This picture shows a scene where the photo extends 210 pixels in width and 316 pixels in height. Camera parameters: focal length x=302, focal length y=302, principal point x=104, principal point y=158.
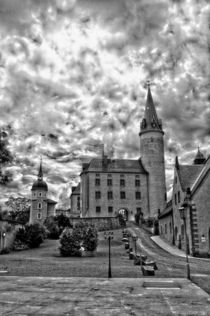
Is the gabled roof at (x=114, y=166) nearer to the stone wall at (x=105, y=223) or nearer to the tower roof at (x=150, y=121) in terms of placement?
the tower roof at (x=150, y=121)

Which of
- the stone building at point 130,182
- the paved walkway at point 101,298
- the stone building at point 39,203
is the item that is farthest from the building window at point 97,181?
the paved walkway at point 101,298

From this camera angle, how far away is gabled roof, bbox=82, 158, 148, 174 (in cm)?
7854

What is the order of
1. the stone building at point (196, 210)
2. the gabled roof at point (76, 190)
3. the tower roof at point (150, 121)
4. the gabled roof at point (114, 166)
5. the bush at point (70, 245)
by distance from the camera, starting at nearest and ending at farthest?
the bush at point (70, 245), the stone building at point (196, 210), the gabled roof at point (114, 166), the tower roof at point (150, 121), the gabled roof at point (76, 190)

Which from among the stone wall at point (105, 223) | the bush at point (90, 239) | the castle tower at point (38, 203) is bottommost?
the bush at point (90, 239)

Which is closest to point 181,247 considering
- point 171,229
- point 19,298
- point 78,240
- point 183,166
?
point 171,229

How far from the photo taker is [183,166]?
4053 cm

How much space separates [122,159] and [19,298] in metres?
73.2

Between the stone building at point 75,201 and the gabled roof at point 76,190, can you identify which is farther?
the gabled roof at point 76,190

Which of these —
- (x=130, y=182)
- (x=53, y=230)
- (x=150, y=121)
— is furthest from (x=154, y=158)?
(x=53, y=230)

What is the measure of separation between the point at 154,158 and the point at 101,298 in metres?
71.0

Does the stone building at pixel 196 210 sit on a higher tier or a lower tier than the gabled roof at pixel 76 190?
lower

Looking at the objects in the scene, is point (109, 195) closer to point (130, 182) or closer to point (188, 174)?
point (130, 182)

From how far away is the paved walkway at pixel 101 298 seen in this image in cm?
895

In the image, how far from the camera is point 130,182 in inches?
3132
